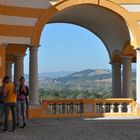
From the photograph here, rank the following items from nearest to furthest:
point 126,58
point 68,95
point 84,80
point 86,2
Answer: point 86,2
point 126,58
point 68,95
point 84,80

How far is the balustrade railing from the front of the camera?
2028cm

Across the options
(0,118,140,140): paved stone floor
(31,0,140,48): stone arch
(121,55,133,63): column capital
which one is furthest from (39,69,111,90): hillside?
(0,118,140,140): paved stone floor

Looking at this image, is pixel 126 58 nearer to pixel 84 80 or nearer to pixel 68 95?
pixel 68 95

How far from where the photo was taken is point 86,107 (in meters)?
20.6

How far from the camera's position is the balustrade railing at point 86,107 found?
20281 millimetres

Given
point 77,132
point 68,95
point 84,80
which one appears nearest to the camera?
point 77,132

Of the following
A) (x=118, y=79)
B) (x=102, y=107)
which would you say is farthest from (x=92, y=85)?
(x=102, y=107)

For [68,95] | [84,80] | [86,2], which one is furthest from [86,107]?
[84,80]

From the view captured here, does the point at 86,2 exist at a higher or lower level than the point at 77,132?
higher

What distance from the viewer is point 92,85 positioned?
80.1 meters

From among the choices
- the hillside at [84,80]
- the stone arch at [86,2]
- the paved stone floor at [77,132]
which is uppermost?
the stone arch at [86,2]

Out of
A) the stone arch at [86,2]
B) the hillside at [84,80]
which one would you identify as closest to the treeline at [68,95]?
the stone arch at [86,2]

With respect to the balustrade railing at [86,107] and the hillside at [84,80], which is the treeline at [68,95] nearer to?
the balustrade railing at [86,107]

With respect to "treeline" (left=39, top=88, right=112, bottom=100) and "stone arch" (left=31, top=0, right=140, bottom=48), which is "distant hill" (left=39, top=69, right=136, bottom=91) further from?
"stone arch" (left=31, top=0, right=140, bottom=48)
